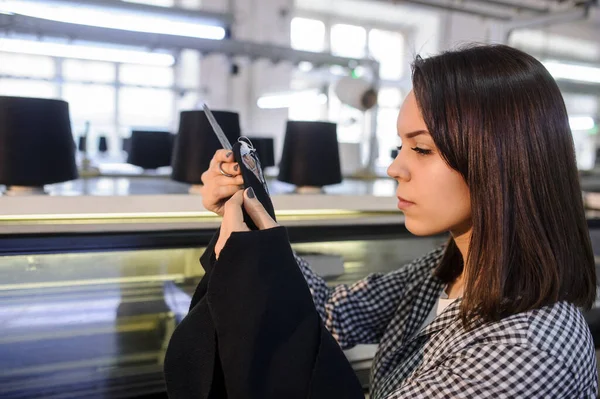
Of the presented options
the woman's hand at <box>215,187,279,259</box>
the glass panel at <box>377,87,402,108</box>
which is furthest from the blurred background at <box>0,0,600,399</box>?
the glass panel at <box>377,87,402,108</box>

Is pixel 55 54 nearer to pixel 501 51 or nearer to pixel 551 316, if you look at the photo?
pixel 501 51

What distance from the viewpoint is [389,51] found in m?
7.74

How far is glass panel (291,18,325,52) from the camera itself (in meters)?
6.90

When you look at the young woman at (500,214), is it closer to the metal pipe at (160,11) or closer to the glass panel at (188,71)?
the metal pipe at (160,11)

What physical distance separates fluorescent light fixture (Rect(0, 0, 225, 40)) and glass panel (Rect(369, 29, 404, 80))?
214 inches

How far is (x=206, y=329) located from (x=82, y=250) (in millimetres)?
466

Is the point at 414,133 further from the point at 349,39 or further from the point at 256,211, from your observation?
the point at 349,39

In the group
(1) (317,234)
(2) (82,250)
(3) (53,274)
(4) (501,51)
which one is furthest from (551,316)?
(3) (53,274)

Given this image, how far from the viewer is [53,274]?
113 cm

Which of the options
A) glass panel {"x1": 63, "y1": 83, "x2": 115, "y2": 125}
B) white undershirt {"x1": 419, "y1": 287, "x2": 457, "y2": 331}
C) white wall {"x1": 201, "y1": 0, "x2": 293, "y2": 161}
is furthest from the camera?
glass panel {"x1": 63, "y1": 83, "x2": 115, "y2": 125}

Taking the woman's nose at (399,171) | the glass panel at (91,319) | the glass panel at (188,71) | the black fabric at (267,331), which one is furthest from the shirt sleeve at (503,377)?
the glass panel at (188,71)

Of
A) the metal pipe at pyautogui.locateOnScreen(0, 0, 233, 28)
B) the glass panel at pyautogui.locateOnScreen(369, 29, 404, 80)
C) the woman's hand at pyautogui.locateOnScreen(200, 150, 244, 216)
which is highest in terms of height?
the glass panel at pyautogui.locateOnScreen(369, 29, 404, 80)

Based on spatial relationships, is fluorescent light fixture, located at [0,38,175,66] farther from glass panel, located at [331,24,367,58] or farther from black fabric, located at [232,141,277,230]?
glass panel, located at [331,24,367,58]

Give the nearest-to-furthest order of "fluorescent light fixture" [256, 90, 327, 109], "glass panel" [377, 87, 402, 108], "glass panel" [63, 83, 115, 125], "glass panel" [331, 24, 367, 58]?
"fluorescent light fixture" [256, 90, 327, 109] → "glass panel" [63, 83, 115, 125] → "glass panel" [331, 24, 367, 58] → "glass panel" [377, 87, 402, 108]
